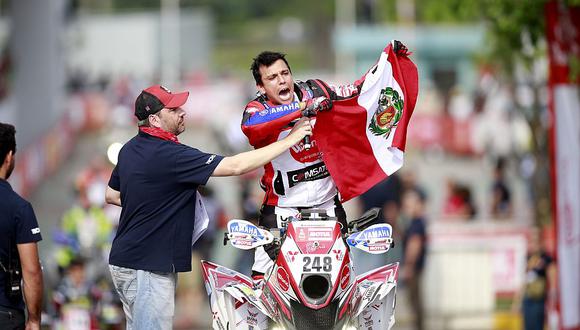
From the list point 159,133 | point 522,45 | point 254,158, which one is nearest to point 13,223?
point 159,133

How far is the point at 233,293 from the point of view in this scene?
10148 mm

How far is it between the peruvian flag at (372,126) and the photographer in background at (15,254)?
231 centimetres

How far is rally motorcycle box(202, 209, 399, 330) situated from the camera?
9.48m

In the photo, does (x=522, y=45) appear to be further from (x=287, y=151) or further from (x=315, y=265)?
(x=315, y=265)

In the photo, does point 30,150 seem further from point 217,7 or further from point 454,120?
point 217,7

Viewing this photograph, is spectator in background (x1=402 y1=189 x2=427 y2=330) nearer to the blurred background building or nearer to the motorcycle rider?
the blurred background building

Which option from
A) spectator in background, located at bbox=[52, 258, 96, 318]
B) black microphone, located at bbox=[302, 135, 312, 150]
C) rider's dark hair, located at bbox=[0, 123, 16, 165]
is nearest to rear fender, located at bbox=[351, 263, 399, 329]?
black microphone, located at bbox=[302, 135, 312, 150]

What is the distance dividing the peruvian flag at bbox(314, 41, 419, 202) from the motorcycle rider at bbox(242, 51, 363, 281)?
11 centimetres

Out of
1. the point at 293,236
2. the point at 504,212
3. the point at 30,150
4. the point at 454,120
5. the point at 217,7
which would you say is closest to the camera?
the point at 293,236

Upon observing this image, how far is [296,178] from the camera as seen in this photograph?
10586 millimetres

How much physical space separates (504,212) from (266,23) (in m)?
73.1

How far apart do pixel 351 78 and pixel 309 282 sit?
170 ft

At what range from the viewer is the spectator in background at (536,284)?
1742 cm

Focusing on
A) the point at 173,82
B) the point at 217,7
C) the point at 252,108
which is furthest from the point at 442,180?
the point at 217,7
